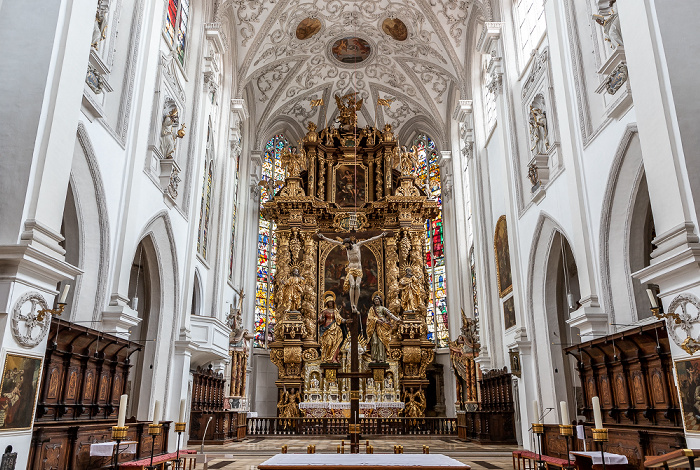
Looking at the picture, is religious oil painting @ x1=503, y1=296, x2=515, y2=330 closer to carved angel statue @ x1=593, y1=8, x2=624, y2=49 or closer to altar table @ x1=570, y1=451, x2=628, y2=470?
carved angel statue @ x1=593, y1=8, x2=624, y2=49

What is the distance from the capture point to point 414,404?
18.4 metres

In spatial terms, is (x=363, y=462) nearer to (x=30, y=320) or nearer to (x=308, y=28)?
(x=30, y=320)

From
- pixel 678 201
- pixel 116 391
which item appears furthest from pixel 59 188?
pixel 678 201

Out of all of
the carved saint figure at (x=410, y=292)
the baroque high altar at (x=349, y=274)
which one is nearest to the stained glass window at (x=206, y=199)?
the baroque high altar at (x=349, y=274)

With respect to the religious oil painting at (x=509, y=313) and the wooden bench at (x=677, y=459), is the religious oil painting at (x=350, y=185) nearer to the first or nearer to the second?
the religious oil painting at (x=509, y=313)

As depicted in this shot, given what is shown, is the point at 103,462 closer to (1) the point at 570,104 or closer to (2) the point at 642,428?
(2) the point at 642,428

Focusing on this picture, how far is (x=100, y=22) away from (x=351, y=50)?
1407cm

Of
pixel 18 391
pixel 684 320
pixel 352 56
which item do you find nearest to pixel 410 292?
pixel 352 56

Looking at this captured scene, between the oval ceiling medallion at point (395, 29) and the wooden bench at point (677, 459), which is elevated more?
the oval ceiling medallion at point (395, 29)

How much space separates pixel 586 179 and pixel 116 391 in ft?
27.7

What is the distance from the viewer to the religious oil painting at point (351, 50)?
70.5 feet

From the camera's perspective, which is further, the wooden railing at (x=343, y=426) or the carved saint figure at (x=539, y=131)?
the wooden railing at (x=343, y=426)

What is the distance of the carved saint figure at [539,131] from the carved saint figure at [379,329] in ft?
30.2

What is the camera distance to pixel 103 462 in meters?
7.54
